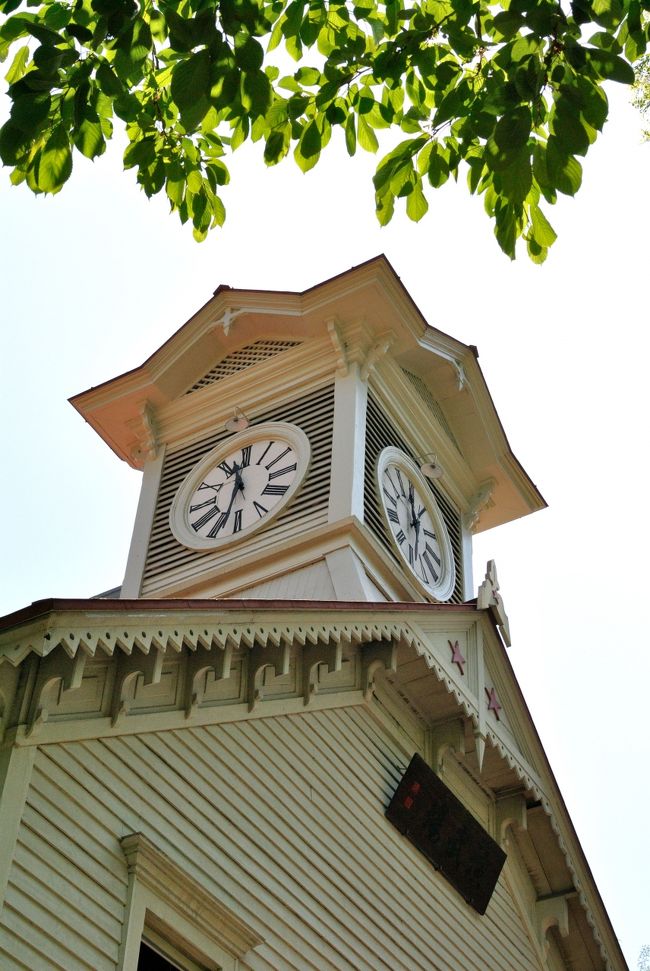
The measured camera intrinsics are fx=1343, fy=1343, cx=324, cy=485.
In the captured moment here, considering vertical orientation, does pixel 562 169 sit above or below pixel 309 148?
below

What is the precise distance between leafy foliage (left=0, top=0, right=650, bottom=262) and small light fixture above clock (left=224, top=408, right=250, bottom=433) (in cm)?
945

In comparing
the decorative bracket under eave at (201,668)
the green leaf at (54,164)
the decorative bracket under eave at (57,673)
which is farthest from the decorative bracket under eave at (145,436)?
the green leaf at (54,164)

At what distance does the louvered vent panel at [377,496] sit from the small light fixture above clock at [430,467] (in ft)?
0.56

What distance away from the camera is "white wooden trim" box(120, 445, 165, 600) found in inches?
646

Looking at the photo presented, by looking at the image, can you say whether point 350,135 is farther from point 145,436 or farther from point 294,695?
point 145,436

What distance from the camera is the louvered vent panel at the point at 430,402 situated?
18606 mm

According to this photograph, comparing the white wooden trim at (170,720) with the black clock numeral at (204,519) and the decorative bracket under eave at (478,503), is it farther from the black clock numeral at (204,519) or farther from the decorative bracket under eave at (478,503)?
the decorative bracket under eave at (478,503)

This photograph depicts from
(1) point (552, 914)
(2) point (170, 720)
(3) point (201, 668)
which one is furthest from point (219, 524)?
(2) point (170, 720)

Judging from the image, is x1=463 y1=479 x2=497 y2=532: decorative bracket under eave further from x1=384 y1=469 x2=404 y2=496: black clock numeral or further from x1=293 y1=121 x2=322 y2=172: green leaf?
x1=293 y1=121 x2=322 y2=172: green leaf

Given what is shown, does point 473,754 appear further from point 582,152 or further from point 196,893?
point 582,152

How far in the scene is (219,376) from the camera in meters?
18.3

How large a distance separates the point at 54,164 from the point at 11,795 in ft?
12.5

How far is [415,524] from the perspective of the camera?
17328mm

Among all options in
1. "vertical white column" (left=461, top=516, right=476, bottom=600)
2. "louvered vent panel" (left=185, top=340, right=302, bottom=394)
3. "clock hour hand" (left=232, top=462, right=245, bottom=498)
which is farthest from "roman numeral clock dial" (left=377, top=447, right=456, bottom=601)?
Result: "louvered vent panel" (left=185, top=340, right=302, bottom=394)
